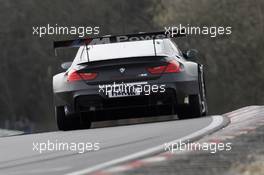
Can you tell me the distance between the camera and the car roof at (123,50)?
1168cm

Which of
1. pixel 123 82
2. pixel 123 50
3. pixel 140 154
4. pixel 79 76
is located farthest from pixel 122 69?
pixel 140 154

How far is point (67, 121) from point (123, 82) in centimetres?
113

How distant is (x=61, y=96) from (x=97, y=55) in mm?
768

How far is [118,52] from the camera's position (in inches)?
465

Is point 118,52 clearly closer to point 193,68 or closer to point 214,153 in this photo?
point 193,68

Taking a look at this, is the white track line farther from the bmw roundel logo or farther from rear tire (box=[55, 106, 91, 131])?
rear tire (box=[55, 106, 91, 131])

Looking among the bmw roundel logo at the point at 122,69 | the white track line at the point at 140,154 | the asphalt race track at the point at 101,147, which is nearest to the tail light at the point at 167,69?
the bmw roundel logo at the point at 122,69

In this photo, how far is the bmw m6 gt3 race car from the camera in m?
11.5

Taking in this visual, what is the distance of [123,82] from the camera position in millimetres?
11477

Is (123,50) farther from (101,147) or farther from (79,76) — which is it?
(101,147)

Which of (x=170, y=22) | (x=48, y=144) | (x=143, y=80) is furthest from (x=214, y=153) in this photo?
(x=170, y=22)

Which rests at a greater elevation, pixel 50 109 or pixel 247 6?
pixel 247 6

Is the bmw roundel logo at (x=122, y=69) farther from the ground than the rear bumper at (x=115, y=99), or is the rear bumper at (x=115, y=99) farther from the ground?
the bmw roundel logo at (x=122, y=69)

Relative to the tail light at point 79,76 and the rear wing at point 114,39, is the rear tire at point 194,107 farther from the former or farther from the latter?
the tail light at point 79,76
